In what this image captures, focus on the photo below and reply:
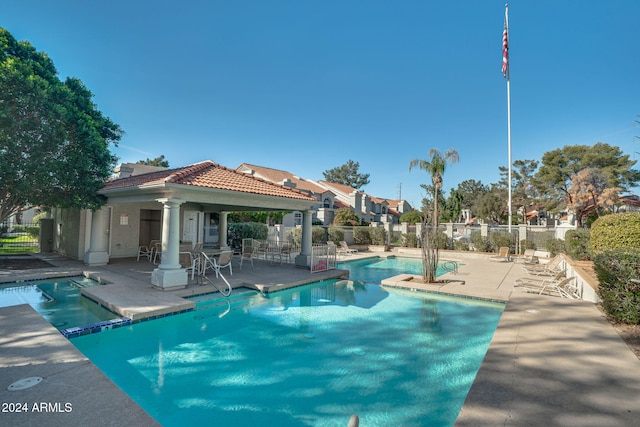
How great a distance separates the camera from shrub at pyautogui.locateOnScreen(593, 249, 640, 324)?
581cm

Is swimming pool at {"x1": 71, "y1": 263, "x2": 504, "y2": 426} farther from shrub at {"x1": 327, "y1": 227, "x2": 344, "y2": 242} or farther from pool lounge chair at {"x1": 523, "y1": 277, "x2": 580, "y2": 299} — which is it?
shrub at {"x1": 327, "y1": 227, "x2": 344, "y2": 242}

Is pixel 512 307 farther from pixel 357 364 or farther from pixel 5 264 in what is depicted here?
pixel 5 264

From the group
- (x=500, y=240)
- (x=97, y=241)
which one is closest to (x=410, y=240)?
(x=500, y=240)

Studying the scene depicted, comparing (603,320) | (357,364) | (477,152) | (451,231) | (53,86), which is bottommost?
(357,364)

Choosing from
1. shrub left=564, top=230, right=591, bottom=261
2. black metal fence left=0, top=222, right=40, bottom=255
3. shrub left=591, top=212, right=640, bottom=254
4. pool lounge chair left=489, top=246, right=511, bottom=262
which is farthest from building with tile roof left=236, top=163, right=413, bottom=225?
shrub left=591, top=212, right=640, bottom=254

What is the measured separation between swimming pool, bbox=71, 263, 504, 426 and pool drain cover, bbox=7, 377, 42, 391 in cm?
96

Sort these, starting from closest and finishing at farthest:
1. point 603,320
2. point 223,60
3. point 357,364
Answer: point 357,364, point 603,320, point 223,60

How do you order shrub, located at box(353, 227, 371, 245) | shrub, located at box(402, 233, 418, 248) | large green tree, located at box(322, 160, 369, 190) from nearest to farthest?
1. shrub, located at box(402, 233, 418, 248)
2. shrub, located at box(353, 227, 371, 245)
3. large green tree, located at box(322, 160, 369, 190)

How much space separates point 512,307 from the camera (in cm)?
767

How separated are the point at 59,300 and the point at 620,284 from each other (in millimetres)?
13325

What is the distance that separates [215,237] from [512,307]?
20927mm

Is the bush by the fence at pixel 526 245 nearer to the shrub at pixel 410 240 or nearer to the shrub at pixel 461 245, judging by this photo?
the shrub at pixel 461 245

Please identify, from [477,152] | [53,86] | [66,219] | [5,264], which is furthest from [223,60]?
[477,152]

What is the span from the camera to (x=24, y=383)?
354 cm
